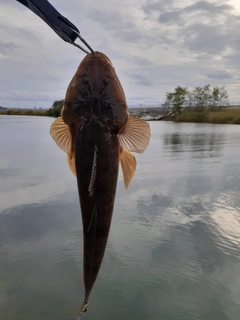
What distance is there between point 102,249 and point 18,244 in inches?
128

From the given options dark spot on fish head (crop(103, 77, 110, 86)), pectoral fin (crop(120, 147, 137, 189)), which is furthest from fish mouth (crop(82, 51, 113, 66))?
pectoral fin (crop(120, 147, 137, 189))

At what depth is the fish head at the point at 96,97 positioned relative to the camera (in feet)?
5.59

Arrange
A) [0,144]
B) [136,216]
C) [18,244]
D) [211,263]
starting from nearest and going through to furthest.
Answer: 1. [211,263]
2. [18,244]
3. [136,216]
4. [0,144]

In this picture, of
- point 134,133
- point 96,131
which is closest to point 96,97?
point 96,131

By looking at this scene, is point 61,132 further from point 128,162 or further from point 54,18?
point 54,18

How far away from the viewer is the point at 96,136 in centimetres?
165

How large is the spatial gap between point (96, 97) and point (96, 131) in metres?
0.20

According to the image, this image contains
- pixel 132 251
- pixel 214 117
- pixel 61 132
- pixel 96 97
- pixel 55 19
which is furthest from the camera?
pixel 214 117

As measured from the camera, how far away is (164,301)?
11.5ft

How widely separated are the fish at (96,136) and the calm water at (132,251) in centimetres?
200

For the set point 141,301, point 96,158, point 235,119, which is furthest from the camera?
point 235,119

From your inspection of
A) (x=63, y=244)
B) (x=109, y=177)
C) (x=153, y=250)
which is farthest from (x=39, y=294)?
(x=109, y=177)

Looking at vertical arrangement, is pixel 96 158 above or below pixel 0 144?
above

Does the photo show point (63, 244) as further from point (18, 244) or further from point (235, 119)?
point (235, 119)
